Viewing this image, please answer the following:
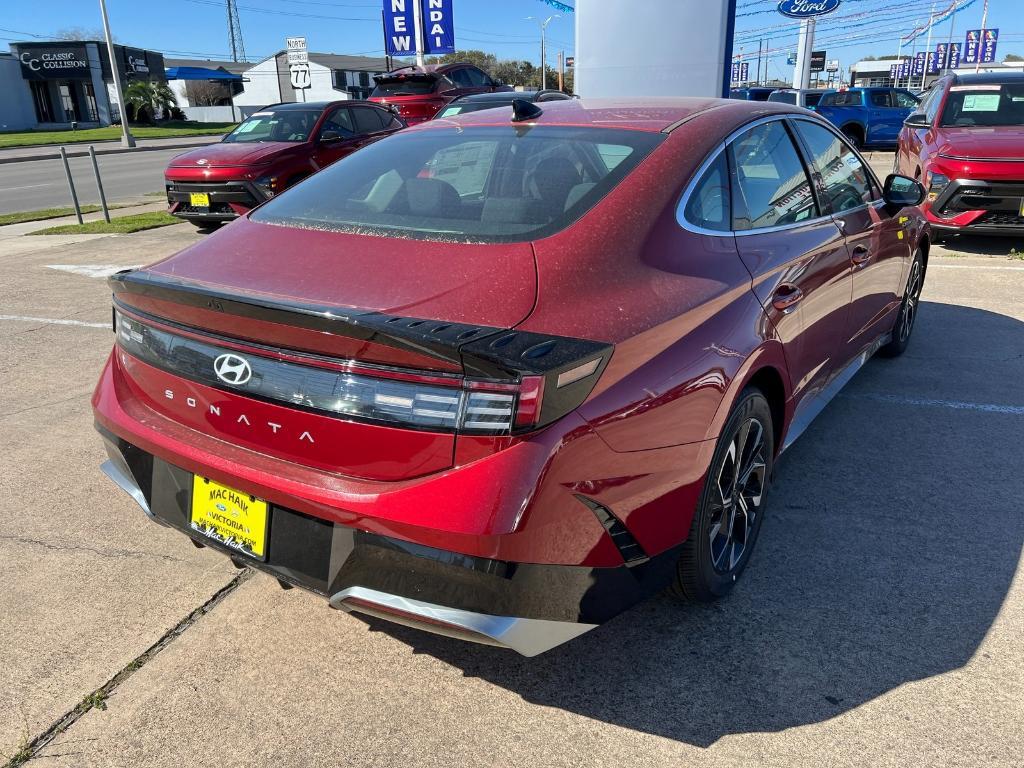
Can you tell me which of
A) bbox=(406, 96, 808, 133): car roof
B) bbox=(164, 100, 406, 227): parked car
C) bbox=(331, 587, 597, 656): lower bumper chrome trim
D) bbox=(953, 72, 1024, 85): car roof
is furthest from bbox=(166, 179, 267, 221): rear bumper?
bbox=(331, 587, 597, 656): lower bumper chrome trim

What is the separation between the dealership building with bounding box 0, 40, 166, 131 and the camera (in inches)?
1923

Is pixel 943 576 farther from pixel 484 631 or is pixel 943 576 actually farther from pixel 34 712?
pixel 34 712

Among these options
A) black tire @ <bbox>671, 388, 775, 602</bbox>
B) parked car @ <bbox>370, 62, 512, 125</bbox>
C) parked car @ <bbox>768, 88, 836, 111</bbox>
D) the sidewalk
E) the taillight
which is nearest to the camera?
the taillight

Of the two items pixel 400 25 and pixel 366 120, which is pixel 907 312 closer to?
pixel 366 120

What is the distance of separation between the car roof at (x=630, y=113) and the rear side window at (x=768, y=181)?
0.32 ft

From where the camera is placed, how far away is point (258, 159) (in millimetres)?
9898

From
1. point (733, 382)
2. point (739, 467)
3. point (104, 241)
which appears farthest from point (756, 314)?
point (104, 241)

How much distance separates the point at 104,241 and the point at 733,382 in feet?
31.5

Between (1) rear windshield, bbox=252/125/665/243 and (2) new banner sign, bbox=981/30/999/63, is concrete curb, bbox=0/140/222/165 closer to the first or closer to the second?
(1) rear windshield, bbox=252/125/665/243

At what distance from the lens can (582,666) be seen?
98.0 inches

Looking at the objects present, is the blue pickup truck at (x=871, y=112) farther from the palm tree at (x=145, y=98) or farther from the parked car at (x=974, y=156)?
the palm tree at (x=145, y=98)

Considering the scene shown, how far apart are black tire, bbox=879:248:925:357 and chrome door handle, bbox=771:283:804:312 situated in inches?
88.0

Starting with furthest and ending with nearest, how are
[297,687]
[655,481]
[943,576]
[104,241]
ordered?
[104,241], [943,576], [297,687], [655,481]

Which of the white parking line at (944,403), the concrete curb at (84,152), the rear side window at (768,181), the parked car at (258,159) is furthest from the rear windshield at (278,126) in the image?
the concrete curb at (84,152)
